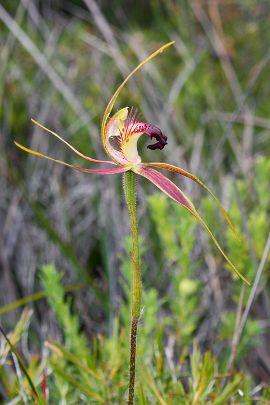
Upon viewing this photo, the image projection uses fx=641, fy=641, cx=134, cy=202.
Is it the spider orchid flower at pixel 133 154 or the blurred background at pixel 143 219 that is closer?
the spider orchid flower at pixel 133 154

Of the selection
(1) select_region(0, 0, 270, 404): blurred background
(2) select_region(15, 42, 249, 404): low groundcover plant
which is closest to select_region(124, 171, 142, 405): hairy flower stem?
(2) select_region(15, 42, 249, 404): low groundcover plant

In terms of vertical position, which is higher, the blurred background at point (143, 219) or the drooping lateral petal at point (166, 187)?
the blurred background at point (143, 219)

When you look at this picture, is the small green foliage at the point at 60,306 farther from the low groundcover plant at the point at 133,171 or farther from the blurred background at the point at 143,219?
the low groundcover plant at the point at 133,171

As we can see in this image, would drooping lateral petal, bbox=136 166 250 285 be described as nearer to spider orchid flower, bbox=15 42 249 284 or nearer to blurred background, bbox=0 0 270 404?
spider orchid flower, bbox=15 42 249 284

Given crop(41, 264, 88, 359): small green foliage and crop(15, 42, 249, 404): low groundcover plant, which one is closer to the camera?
crop(15, 42, 249, 404): low groundcover plant

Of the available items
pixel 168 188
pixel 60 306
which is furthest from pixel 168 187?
pixel 60 306

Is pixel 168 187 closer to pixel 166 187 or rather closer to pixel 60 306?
pixel 166 187

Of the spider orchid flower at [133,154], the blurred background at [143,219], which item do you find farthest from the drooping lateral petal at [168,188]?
the blurred background at [143,219]

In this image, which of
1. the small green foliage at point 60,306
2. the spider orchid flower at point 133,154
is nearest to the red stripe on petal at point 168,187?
the spider orchid flower at point 133,154
